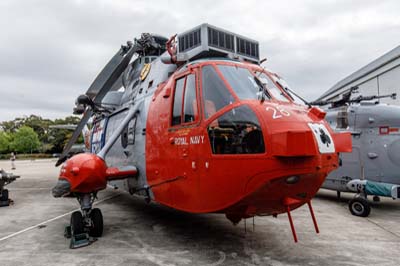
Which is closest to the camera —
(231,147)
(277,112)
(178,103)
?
(277,112)

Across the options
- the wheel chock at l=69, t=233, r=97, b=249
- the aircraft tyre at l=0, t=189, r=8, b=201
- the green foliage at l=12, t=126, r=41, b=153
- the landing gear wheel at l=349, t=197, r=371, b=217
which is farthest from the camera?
the green foliage at l=12, t=126, r=41, b=153

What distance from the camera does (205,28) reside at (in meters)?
5.12

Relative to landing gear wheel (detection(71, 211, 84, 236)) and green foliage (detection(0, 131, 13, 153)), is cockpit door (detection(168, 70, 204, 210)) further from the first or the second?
green foliage (detection(0, 131, 13, 153))

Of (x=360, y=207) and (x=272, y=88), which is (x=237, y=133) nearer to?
(x=272, y=88)

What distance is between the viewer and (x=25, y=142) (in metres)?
72.9

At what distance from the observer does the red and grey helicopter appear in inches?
137

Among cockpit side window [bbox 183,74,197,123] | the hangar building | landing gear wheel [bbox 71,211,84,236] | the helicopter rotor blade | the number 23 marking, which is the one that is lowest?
landing gear wheel [bbox 71,211,84,236]

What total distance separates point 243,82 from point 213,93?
48cm

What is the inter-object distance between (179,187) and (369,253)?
301 centimetres

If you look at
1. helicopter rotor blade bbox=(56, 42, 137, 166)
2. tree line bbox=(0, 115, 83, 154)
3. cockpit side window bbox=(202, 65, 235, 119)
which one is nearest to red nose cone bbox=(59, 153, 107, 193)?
cockpit side window bbox=(202, 65, 235, 119)

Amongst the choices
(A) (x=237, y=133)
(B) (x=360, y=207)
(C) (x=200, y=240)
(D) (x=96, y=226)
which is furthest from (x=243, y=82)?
(B) (x=360, y=207)

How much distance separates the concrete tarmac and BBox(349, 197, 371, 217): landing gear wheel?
0.21 meters

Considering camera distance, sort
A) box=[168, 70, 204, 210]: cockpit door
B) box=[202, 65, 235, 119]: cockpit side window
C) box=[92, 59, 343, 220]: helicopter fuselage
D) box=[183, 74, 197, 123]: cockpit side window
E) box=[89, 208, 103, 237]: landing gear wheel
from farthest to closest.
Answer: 1. box=[89, 208, 103, 237]: landing gear wheel
2. box=[183, 74, 197, 123]: cockpit side window
3. box=[168, 70, 204, 210]: cockpit door
4. box=[202, 65, 235, 119]: cockpit side window
5. box=[92, 59, 343, 220]: helicopter fuselage

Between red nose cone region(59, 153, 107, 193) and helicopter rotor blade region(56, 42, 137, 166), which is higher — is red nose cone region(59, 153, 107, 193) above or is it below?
below
